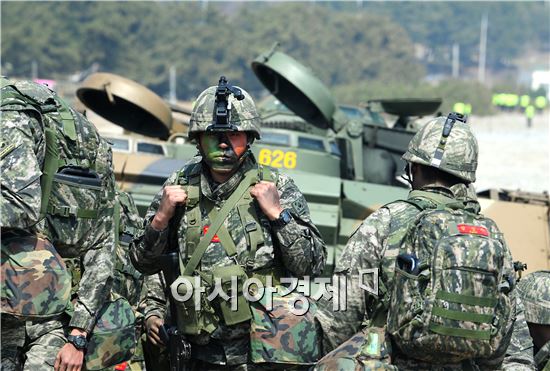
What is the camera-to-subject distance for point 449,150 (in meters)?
4.88

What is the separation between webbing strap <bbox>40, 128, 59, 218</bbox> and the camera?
515 centimetres

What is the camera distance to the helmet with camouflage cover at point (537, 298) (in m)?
6.07

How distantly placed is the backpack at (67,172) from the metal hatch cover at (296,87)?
607 cm

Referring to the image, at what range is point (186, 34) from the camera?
76312 mm

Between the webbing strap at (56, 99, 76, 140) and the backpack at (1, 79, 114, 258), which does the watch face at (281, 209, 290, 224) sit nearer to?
the backpack at (1, 79, 114, 258)

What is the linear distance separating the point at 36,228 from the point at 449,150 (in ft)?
6.02

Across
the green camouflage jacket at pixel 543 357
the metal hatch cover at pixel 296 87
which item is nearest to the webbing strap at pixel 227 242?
the green camouflage jacket at pixel 543 357

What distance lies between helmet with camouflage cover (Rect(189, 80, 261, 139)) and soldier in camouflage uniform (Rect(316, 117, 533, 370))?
891mm

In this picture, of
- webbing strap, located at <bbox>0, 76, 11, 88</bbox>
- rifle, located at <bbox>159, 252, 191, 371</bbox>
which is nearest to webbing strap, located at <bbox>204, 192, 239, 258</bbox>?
rifle, located at <bbox>159, 252, 191, 371</bbox>

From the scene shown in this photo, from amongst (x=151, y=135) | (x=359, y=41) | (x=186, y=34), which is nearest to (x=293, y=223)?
(x=151, y=135)

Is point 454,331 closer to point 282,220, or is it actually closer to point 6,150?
point 282,220

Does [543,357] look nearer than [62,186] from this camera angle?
No

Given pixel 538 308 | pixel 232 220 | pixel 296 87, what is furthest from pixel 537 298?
pixel 296 87

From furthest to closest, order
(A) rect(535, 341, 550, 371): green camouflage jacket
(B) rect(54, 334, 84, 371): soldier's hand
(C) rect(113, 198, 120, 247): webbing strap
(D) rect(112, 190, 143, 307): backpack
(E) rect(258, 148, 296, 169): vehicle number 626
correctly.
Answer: (E) rect(258, 148, 296, 169): vehicle number 626 < (D) rect(112, 190, 143, 307): backpack < (A) rect(535, 341, 550, 371): green camouflage jacket < (C) rect(113, 198, 120, 247): webbing strap < (B) rect(54, 334, 84, 371): soldier's hand
